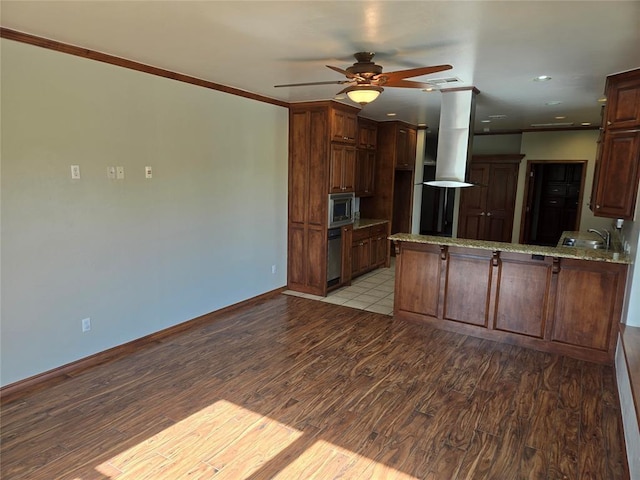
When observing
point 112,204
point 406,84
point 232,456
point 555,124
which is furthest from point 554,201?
point 232,456

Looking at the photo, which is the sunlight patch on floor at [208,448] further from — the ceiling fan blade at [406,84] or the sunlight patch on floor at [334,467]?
the ceiling fan blade at [406,84]

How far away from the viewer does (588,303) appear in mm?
3605

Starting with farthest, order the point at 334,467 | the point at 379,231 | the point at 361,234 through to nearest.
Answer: the point at 379,231 < the point at 361,234 < the point at 334,467

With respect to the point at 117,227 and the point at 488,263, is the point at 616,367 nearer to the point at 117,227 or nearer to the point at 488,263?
the point at 488,263

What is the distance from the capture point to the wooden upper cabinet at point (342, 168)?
5316mm

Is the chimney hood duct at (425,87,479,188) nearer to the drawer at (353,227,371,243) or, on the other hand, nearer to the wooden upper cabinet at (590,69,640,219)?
the wooden upper cabinet at (590,69,640,219)

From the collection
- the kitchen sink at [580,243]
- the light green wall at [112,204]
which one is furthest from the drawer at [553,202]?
the light green wall at [112,204]

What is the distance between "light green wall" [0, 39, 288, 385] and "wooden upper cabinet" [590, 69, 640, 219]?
11.5ft

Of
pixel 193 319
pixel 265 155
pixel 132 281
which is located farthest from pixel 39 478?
pixel 265 155

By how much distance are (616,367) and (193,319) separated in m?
3.91

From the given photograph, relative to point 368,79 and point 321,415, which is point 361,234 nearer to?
point 368,79

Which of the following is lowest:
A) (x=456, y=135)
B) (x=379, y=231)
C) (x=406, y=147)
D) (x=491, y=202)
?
(x=379, y=231)

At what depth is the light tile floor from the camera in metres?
5.13

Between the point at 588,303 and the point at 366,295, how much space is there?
2.65 m
